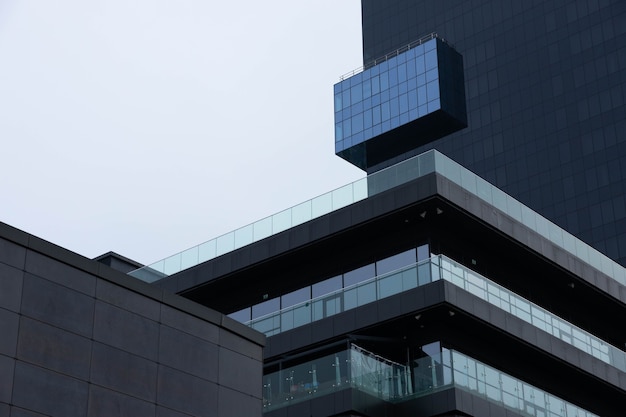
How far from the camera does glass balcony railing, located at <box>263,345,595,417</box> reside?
45562mm

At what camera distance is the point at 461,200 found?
49281 millimetres

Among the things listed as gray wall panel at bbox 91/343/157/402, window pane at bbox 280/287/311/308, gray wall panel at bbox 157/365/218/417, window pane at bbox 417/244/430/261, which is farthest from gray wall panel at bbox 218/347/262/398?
window pane at bbox 280/287/311/308

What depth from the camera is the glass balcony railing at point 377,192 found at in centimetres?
4981

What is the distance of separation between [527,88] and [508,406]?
96.6 metres

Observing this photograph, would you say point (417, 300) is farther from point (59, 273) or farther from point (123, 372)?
point (59, 273)

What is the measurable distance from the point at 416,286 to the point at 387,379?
3.70 meters

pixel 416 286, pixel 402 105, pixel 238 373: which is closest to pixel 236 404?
pixel 238 373

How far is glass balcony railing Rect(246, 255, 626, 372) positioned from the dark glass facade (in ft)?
224

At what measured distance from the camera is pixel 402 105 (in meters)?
146

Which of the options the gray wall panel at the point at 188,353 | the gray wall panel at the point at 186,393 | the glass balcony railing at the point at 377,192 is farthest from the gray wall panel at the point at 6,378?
the glass balcony railing at the point at 377,192

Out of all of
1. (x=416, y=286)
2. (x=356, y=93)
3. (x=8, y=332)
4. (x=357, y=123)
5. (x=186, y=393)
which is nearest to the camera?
(x=8, y=332)

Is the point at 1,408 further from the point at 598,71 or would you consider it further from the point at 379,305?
the point at 598,71

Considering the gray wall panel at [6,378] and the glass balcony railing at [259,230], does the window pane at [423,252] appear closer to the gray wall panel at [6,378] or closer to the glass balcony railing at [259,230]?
the glass balcony railing at [259,230]

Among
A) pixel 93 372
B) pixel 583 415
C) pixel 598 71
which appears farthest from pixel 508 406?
pixel 598 71
